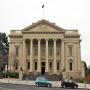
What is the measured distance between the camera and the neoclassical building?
295 ft

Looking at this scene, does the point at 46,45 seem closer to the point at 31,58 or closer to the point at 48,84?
the point at 31,58

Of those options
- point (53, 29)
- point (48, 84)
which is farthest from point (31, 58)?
point (48, 84)

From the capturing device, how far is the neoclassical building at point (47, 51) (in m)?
89.9

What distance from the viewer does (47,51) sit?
89.8m

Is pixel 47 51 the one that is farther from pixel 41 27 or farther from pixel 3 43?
pixel 3 43

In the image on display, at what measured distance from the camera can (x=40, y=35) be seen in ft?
297

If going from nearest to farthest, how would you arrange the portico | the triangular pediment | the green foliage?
the portico < the triangular pediment < the green foliage

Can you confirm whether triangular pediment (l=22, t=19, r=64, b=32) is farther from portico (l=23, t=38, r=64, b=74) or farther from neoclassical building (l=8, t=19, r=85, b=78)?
portico (l=23, t=38, r=64, b=74)

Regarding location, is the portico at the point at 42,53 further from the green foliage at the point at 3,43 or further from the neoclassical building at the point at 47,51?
the green foliage at the point at 3,43

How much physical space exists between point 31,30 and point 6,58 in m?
14.0

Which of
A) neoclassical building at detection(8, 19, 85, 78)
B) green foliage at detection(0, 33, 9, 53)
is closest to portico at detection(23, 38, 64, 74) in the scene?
neoclassical building at detection(8, 19, 85, 78)

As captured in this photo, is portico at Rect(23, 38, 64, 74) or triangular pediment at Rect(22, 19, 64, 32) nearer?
portico at Rect(23, 38, 64, 74)

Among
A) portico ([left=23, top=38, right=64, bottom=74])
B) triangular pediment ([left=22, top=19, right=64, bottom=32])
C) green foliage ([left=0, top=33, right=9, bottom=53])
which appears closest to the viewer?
portico ([left=23, top=38, right=64, bottom=74])

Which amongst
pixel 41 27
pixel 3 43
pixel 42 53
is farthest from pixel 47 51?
pixel 3 43
